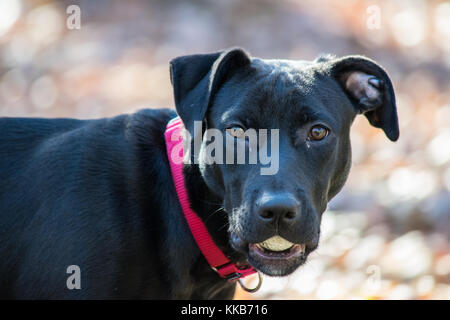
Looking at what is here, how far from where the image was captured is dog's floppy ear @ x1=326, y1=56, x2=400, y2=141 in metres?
3.88

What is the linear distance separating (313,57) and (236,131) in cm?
681

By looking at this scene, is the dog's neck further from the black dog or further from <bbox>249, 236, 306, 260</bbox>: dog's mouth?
<bbox>249, 236, 306, 260</bbox>: dog's mouth

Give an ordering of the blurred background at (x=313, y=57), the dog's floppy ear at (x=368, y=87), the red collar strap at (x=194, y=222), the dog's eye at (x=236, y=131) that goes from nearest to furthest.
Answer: the dog's eye at (x=236, y=131) < the red collar strap at (x=194, y=222) < the dog's floppy ear at (x=368, y=87) < the blurred background at (x=313, y=57)

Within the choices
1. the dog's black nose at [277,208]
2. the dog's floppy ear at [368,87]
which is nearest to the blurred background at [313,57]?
the dog's floppy ear at [368,87]

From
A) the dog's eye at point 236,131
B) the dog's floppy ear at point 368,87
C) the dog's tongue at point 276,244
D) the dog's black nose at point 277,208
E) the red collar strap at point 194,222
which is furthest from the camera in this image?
the dog's floppy ear at point 368,87

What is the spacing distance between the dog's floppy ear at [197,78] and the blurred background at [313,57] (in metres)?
2.38

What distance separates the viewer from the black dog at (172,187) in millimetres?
3443

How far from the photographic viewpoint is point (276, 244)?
11.3 ft

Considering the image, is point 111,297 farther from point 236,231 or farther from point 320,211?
point 320,211

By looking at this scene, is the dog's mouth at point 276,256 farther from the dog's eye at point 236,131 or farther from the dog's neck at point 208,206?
the dog's eye at point 236,131

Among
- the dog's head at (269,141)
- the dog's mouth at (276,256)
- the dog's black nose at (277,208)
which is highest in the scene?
the dog's head at (269,141)

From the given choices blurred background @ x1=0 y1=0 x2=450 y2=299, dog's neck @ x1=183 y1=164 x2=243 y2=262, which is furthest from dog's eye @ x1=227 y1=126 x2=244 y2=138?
blurred background @ x1=0 y1=0 x2=450 y2=299

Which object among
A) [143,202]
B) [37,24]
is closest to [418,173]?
[143,202]

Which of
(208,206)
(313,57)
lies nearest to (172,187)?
(208,206)
